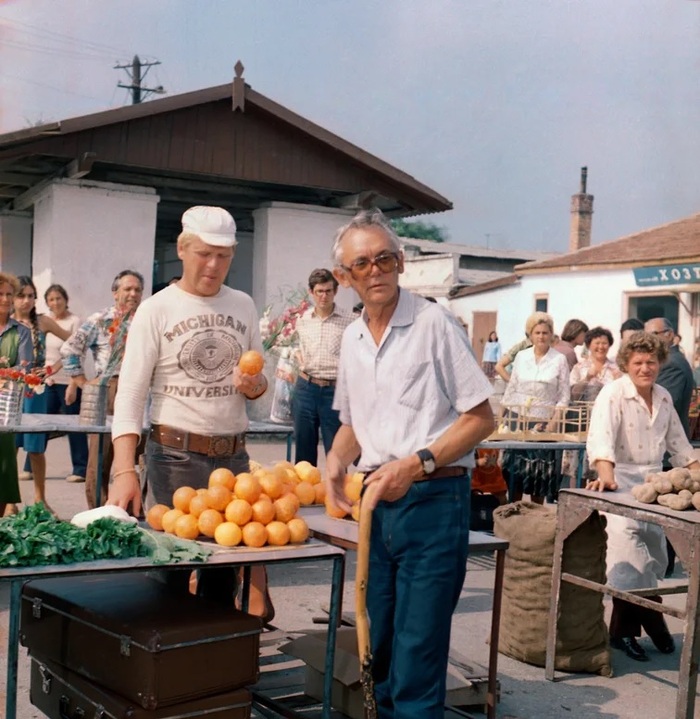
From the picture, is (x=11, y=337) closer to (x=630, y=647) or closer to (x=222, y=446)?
(x=222, y=446)

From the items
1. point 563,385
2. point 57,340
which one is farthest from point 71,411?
point 563,385

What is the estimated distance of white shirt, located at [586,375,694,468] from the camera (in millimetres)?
5609

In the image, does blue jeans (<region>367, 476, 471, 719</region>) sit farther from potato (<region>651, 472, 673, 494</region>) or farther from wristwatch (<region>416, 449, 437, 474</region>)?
potato (<region>651, 472, 673, 494</region>)

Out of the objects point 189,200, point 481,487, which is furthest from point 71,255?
point 481,487

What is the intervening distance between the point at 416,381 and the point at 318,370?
450 cm

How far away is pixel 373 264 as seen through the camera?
10.7 ft

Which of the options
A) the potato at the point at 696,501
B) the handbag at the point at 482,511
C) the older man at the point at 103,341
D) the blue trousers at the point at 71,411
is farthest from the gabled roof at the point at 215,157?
the potato at the point at 696,501

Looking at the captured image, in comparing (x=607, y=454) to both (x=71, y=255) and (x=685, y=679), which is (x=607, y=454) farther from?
(x=71, y=255)

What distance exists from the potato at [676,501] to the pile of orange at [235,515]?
79.1 inches

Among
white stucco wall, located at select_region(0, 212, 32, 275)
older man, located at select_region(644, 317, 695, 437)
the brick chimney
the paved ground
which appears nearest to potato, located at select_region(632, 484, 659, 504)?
the paved ground

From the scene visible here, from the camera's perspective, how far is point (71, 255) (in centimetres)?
1364

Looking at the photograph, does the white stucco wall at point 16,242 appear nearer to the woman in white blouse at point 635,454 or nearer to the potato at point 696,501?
the woman in white blouse at point 635,454

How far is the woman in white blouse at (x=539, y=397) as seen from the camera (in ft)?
28.6

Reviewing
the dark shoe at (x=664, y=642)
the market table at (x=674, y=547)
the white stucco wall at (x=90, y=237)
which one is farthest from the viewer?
the white stucco wall at (x=90, y=237)
